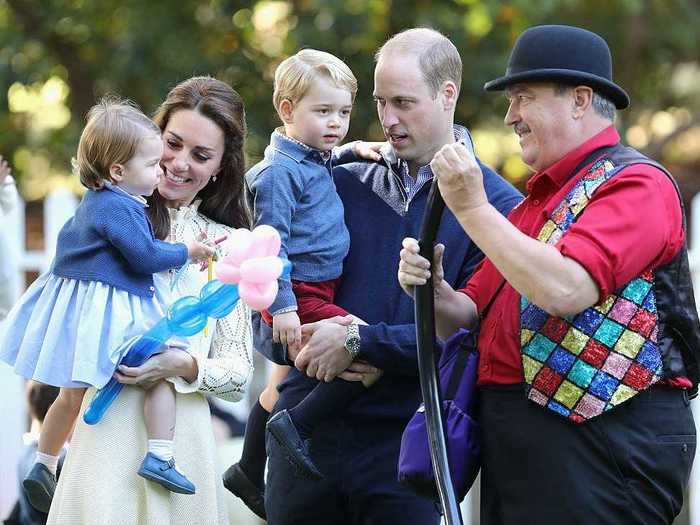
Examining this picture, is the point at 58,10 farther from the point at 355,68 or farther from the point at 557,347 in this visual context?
the point at 557,347

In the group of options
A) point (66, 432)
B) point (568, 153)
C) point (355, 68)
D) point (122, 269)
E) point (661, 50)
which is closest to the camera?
point (568, 153)

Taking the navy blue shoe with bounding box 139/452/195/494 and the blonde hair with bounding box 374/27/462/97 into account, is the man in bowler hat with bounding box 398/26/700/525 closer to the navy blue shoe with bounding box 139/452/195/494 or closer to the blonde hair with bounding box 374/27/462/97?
the blonde hair with bounding box 374/27/462/97

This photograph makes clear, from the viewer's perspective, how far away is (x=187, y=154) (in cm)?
361

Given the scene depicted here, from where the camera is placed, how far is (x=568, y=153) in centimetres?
320

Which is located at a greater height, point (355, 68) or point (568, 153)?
point (355, 68)

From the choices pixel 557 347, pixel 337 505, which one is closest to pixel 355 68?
pixel 337 505

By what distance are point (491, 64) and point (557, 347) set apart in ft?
19.6

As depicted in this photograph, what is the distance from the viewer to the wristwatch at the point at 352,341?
3609 millimetres

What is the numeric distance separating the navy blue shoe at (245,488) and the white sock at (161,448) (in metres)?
0.76

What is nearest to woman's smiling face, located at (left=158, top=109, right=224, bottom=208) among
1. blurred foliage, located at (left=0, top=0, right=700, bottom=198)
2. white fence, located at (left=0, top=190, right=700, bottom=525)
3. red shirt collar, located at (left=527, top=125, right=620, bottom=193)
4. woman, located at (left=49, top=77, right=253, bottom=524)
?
woman, located at (left=49, top=77, right=253, bottom=524)

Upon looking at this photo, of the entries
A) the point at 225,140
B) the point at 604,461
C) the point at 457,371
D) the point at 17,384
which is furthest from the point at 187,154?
the point at 17,384

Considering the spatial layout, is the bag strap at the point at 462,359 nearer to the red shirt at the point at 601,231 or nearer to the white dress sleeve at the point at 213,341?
the red shirt at the point at 601,231

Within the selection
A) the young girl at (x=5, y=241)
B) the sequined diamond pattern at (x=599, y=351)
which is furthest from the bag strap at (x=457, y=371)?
the young girl at (x=5, y=241)

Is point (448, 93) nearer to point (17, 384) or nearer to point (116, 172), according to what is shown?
point (116, 172)
